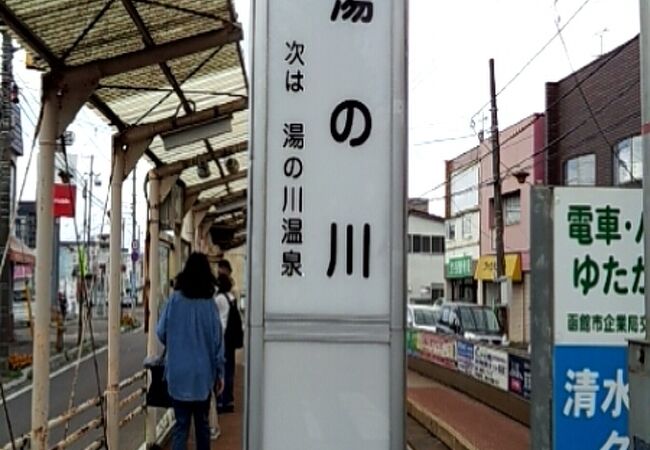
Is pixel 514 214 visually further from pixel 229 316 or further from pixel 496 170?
pixel 229 316

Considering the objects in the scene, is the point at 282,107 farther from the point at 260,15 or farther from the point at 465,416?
the point at 465,416

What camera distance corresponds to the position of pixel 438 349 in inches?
706

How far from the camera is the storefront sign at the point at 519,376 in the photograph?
434 inches

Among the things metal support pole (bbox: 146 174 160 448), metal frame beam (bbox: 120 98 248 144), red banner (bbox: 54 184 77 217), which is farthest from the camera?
red banner (bbox: 54 184 77 217)

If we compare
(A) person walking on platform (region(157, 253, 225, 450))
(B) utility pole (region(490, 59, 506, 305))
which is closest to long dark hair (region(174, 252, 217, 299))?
(A) person walking on platform (region(157, 253, 225, 450))

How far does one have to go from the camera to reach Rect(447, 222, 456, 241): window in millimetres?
44497

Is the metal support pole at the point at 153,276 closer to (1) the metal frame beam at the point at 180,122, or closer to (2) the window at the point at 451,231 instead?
(1) the metal frame beam at the point at 180,122

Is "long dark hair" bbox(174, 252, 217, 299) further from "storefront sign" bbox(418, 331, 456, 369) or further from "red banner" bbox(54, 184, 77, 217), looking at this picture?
"storefront sign" bbox(418, 331, 456, 369)

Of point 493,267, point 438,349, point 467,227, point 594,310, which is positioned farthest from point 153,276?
point 467,227

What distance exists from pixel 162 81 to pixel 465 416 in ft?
24.2

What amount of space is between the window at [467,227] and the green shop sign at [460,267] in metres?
1.07

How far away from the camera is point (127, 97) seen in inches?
277

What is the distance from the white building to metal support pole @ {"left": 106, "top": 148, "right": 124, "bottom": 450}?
47.9m

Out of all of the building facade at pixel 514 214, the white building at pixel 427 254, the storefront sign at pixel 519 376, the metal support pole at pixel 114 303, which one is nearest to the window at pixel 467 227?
the building facade at pixel 514 214
